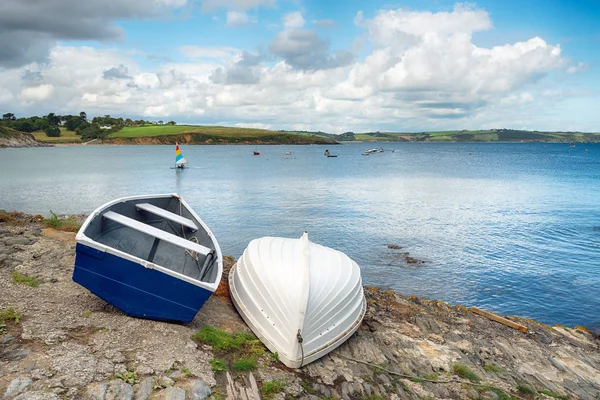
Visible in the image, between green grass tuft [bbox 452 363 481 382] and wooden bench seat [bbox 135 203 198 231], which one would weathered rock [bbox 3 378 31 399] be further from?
green grass tuft [bbox 452 363 481 382]

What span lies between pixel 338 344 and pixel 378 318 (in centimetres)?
342

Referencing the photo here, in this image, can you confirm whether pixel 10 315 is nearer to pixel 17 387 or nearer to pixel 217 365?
pixel 17 387

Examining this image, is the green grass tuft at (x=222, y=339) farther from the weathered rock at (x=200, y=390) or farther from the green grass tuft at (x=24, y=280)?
the green grass tuft at (x=24, y=280)

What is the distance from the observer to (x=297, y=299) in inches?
376

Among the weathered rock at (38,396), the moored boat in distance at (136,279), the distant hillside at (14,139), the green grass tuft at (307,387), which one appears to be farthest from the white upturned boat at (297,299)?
the distant hillside at (14,139)

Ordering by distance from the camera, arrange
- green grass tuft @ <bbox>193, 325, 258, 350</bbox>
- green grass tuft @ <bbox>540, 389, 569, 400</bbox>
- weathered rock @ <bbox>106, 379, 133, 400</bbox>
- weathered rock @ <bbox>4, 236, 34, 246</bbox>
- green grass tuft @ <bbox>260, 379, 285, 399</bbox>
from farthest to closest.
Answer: weathered rock @ <bbox>4, 236, 34, 246</bbox>
green grass tuft @ <bbox>540, 389, 569, 400</bbox>
green grass tuft @ <bbox>193, 325, 258, 350</bbox>
green grass tuft @ <bbox>260, 379, 285, 399</bbox>
weathered rock @ <bbox>106, 379, 133, 400</bbox>

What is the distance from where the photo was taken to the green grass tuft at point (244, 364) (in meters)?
8.38

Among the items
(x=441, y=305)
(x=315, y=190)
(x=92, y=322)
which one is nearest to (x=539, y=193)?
(x=315, y=190)

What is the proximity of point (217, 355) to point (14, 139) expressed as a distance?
6966 inches

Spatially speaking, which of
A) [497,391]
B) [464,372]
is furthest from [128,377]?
[497,391]

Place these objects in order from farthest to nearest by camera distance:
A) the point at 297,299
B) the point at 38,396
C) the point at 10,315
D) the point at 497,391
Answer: the point at 497,391 < the point at 297,299 < the point at 10,315 < the point at 38,396

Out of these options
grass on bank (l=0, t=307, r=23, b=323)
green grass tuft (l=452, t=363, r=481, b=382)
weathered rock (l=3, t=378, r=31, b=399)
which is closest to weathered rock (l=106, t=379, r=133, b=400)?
weathered rock (l=3, t=378, r=31, b=399)

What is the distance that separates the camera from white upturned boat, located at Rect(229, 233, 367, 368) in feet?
30.6

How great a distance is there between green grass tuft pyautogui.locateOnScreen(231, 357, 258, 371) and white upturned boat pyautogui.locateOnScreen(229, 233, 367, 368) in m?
0.74
